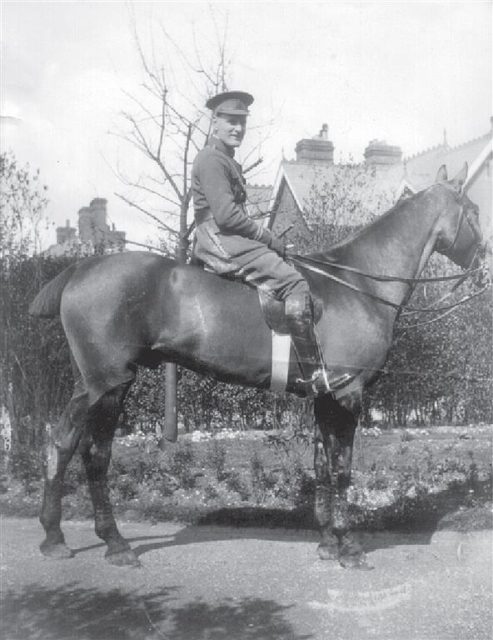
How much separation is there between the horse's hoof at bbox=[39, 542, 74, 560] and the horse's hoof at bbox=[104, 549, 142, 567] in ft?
1.04

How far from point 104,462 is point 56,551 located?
0.72 metres

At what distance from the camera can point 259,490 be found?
24.3 ft

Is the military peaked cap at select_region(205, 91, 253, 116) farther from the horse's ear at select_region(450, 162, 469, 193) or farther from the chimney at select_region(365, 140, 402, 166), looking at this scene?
the chimney at select_region(365, 140, 402, 166)

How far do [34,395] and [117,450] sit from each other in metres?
1.39

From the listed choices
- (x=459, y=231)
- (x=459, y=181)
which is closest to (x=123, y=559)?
(x=459, y=231)

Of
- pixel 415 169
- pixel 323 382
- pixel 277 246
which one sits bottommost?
pixel 323 382

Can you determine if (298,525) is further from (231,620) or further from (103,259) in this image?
(103,259)

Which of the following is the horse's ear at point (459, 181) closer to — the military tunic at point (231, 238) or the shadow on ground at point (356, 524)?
the military tunic at point (231, 238)

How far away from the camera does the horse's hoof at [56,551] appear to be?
542 cm

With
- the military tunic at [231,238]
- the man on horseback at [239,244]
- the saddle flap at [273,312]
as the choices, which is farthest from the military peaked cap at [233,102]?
the saddle flap at [273,312]

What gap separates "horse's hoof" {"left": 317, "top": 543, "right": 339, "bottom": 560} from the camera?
5.47 meters

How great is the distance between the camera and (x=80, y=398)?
5465 mm

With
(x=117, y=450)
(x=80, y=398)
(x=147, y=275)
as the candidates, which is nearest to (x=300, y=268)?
(x=147, y=275)

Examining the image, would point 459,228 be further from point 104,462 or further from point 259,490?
point 104,462
